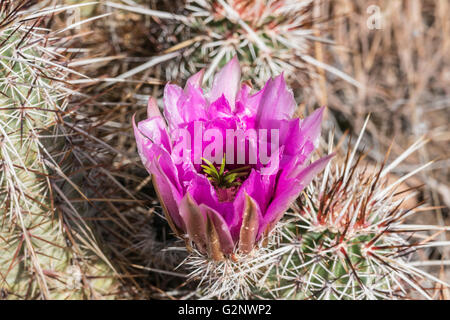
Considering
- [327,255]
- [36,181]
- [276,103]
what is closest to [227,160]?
[276,103]

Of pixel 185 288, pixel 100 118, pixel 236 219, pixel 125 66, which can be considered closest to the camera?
pixel 236 219

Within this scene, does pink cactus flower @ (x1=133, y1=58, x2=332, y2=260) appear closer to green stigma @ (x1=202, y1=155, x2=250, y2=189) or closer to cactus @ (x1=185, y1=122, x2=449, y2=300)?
green stigma @ (x1=202, y1=155, x2=250, y2=189)

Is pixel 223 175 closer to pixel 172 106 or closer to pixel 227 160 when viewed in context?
pixel 227 160

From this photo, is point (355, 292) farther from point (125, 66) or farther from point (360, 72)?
point (360, 72)

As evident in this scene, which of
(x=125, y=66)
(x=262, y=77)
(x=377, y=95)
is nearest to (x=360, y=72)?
(x=377, y=95)

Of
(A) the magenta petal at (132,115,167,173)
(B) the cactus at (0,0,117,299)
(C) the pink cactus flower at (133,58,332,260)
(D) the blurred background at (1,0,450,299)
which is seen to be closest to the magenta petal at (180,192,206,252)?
(C) the pink cactus flower at (133,58,332,260)

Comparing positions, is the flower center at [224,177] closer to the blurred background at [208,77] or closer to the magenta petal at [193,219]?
the magenta petal at [193,219]
